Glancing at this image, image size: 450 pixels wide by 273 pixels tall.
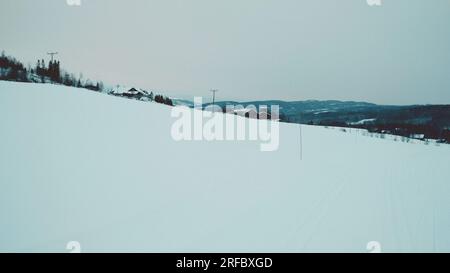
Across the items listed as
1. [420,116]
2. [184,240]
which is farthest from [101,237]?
[420,116]

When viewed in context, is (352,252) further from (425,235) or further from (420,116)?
(420,116)

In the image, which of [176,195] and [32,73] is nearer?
[176,195]

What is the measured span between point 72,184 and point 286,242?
10.3 feet

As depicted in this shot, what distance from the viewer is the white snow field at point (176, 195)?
3.18 metres

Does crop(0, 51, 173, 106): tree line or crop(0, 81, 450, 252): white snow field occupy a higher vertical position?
crop(0, 51, 173, 106): tree line

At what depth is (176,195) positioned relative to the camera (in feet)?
14.9

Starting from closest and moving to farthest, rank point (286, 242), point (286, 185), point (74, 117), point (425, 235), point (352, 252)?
point (352, 252) < point (286, 242) < point (425, 235) < point (286, 185) < point (74, 117)

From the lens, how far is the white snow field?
A: 3.18 meters

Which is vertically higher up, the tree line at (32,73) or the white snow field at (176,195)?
the tree line at (32,73)

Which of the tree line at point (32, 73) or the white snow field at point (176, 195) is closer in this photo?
the white snow field at point (176, 195)

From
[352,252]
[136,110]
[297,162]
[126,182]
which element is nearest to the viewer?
[352,252]

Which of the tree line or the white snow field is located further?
the tree line

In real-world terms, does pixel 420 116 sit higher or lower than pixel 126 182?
higher

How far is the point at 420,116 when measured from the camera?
15.7m
